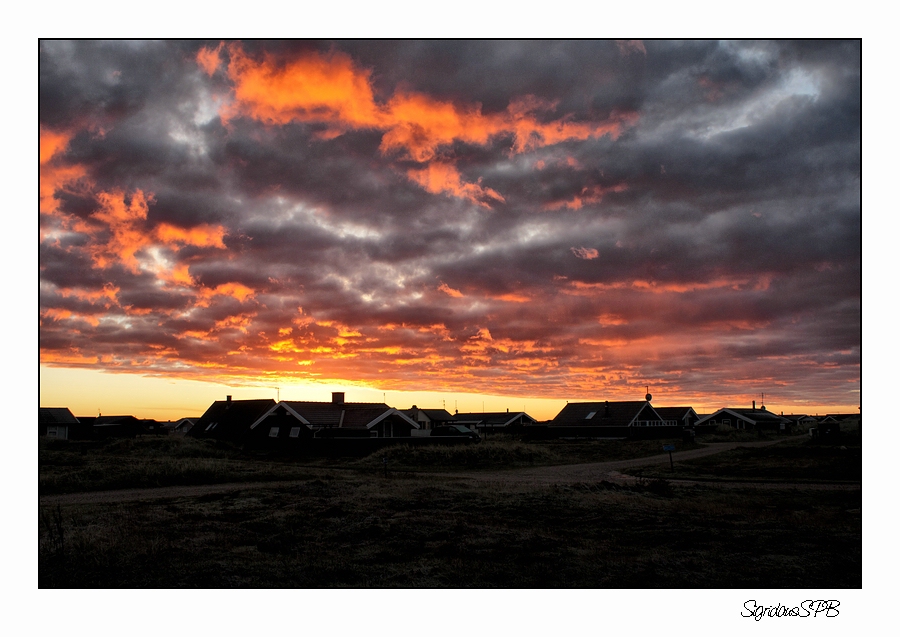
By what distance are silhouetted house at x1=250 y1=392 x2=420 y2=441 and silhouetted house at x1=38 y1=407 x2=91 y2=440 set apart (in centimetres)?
4173

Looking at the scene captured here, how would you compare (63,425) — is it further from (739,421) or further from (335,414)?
(739,421)

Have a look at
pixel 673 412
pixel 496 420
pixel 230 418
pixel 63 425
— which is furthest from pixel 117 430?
pixel 673 412

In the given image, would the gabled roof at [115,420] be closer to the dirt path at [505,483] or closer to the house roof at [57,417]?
the house roof at [57,417]

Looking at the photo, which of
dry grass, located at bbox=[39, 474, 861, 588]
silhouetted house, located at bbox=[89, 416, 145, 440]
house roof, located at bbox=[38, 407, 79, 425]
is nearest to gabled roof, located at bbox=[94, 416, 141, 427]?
silhouetted house, located at bbox=[89, 416, 145, 440]

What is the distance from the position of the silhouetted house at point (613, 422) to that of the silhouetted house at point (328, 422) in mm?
27665

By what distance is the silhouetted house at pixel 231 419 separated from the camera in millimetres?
61844

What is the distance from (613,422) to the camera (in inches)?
3000

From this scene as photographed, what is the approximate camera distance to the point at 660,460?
4534 centimetres

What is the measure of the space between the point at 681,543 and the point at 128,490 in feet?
74.8

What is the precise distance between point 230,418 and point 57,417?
3699cm

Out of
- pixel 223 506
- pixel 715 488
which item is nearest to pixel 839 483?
pixel 715 488

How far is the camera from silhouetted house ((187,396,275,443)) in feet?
203

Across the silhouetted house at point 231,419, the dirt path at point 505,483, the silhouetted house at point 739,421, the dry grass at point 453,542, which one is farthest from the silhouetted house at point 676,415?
the dry grass at point 453,542
